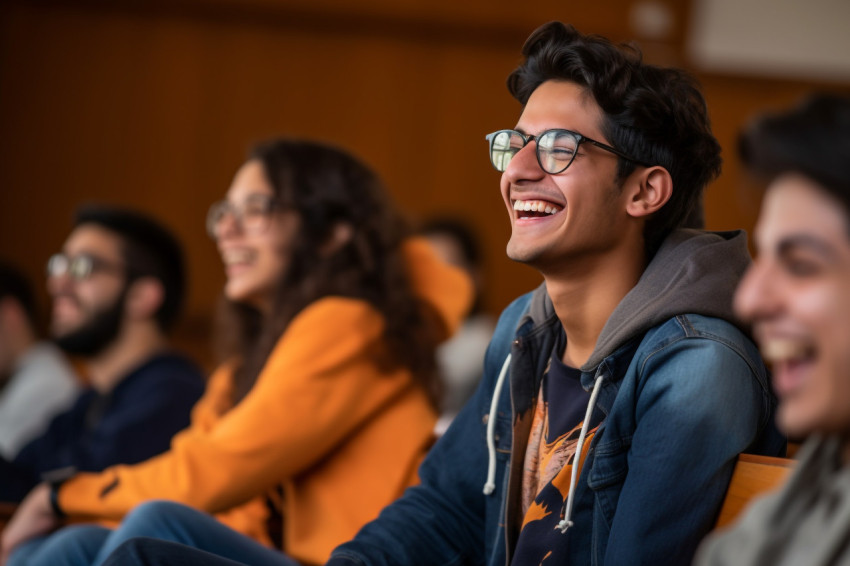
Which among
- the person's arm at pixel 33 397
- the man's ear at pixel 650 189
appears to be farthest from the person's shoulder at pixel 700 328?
the person's arm at pixel 33 397

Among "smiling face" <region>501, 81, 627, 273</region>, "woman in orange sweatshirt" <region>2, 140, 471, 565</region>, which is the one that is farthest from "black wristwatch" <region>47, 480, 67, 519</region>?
"smiling face" <region>501, 81, 627, 273</region>

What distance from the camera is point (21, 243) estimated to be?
5113 mm

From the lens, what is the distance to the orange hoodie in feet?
6.75

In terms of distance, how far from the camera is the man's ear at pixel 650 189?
1.55 m

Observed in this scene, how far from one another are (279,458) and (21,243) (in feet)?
11.8

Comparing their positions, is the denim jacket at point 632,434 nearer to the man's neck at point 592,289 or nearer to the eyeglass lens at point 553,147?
the man's neck at point 592,289

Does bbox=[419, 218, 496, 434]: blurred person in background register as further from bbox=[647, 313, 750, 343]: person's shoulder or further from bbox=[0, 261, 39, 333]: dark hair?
bbox=[647, 313, 750, 343]: person's shoulder

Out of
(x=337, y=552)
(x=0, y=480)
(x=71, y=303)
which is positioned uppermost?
(x=71, y=303)

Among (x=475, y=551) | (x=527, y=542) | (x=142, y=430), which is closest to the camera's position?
(x=527, y=542)

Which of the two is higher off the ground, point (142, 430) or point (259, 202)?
point (259, 202)

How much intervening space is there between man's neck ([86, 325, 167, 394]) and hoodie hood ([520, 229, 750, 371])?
2.08m

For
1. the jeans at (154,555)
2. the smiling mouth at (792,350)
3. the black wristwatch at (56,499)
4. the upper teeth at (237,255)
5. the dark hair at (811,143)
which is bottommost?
the black wristwatch at (56,499)

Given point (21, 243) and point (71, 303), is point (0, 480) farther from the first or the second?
point (21, 243)

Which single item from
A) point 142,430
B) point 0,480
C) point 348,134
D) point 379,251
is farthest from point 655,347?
→ point 348,134
